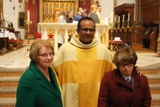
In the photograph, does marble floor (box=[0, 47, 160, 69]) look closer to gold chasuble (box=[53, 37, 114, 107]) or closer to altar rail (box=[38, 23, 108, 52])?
altar rail (box=[38, 23, 108, 52])

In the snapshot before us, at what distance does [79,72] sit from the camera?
6.98 ft

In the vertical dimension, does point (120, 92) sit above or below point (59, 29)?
below

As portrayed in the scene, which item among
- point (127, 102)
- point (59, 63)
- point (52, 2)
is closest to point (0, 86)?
point (59, 63)

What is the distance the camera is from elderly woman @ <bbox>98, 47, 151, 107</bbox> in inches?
76.2

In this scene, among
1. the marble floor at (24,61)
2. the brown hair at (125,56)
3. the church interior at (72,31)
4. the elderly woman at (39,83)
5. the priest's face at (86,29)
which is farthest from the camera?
the marble floor at (24,61)

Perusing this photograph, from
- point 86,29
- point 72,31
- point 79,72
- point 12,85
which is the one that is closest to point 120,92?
point 79,72

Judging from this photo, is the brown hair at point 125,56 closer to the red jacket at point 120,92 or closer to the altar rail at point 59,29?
the red jacket at point 120,92

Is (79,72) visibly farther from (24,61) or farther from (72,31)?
(24,61)

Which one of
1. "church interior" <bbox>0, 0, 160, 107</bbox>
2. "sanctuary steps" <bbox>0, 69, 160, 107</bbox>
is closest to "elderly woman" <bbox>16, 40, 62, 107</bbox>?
"church interior" <bbox>0, 0, 160, 107</bbox>

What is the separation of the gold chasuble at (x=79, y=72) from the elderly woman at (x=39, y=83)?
0.97 feet

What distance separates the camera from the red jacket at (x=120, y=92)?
1.95 metres

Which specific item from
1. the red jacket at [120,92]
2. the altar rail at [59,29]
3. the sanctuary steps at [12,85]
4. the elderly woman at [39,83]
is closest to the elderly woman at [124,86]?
the red jacket at [120,92]

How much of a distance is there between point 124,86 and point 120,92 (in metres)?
0.06

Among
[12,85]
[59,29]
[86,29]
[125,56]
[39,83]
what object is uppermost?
[59,29]
